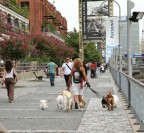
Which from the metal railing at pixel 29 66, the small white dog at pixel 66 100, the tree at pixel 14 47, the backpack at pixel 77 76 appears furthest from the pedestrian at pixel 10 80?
the metal railing at pixel 29 66

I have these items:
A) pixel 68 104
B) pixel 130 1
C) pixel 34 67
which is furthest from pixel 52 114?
pixel 34 67

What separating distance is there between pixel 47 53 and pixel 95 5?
46.4 feet

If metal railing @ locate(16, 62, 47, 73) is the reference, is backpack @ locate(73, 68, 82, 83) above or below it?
above

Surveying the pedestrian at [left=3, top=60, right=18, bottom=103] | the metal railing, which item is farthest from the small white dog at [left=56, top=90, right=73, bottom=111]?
the metal railing

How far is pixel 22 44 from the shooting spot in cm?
2919

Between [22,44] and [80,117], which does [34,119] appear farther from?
[22,44]

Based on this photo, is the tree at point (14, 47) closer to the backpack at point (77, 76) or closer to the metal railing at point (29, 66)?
the metal railing at point (29, 66)

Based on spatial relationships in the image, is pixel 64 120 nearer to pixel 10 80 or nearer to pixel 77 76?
pixel 77 76

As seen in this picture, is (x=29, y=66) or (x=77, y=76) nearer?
(x=77, y=76)

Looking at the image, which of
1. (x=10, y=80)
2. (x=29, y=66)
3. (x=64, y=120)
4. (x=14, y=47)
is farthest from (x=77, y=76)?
(x=29, y=66)

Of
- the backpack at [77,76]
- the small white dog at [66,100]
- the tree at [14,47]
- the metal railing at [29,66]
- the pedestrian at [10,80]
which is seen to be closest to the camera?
the small white dog at [66,100]

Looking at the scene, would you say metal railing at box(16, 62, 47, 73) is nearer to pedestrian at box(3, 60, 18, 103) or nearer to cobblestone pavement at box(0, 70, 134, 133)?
pedestrian at box(3, 60, 18, 103)

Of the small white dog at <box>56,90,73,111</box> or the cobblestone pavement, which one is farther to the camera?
the small white dog at <box>56,90,73,111</box>

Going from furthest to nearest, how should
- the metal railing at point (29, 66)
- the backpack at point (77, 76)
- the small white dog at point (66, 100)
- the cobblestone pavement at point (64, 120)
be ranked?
the metal railing at point (29, 66)
the backpack at point (77, 76)
the small white dog at point (66, 100)
the cobblestone pavement at point (64, 120)
